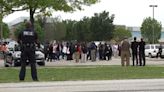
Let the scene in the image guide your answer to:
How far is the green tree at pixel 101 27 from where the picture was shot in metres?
90.9

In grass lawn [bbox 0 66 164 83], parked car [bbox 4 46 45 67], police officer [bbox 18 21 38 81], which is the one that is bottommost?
grass lawn [bbox 0 66 164 83]

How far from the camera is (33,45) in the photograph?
15.4 m

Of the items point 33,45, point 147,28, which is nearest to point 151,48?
point 33,45

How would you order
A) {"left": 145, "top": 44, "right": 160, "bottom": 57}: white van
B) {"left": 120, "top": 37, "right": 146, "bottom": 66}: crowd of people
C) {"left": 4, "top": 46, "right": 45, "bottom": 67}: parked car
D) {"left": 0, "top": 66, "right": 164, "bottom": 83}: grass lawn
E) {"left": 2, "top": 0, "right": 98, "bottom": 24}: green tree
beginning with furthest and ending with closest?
{"left": 145, "top": 44, "right": 160, "bottom": 57}: white van → {"left": 2, "top": 0, "right": 98, "bottom": 24}: green tree → {"left": 4, "top": 46, "right": 45, "bottom": 67}: parked car → {"left": 120, "top": 37, "right": 146, "bottom": 66}: crowd of people → {"left": 0, "top": 66, "right": 164, "bottom": 83}: grass lawn

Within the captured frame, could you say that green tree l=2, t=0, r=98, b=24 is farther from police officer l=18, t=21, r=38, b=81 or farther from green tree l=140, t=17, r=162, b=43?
green tree l=140, t=17, r=162, b=43

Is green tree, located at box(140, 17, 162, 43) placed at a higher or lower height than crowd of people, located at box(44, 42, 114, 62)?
higher

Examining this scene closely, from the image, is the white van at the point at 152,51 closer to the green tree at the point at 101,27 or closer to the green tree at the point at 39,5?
the green tree at the point at 39,5

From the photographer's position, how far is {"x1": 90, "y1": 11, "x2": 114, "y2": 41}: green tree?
298 feet

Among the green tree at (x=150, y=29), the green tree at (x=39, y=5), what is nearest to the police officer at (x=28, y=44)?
the green tree at (x=39, y=5)

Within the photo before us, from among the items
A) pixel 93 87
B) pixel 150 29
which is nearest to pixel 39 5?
pixel 93 87

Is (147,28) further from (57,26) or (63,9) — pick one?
(63,9)

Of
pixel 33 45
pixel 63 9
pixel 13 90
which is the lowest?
pixel 13 90

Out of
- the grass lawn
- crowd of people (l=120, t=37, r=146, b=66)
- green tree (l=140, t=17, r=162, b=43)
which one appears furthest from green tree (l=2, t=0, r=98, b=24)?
green tree (l=140, t=17, r=162, b=43)

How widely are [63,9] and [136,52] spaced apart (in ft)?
37.0
